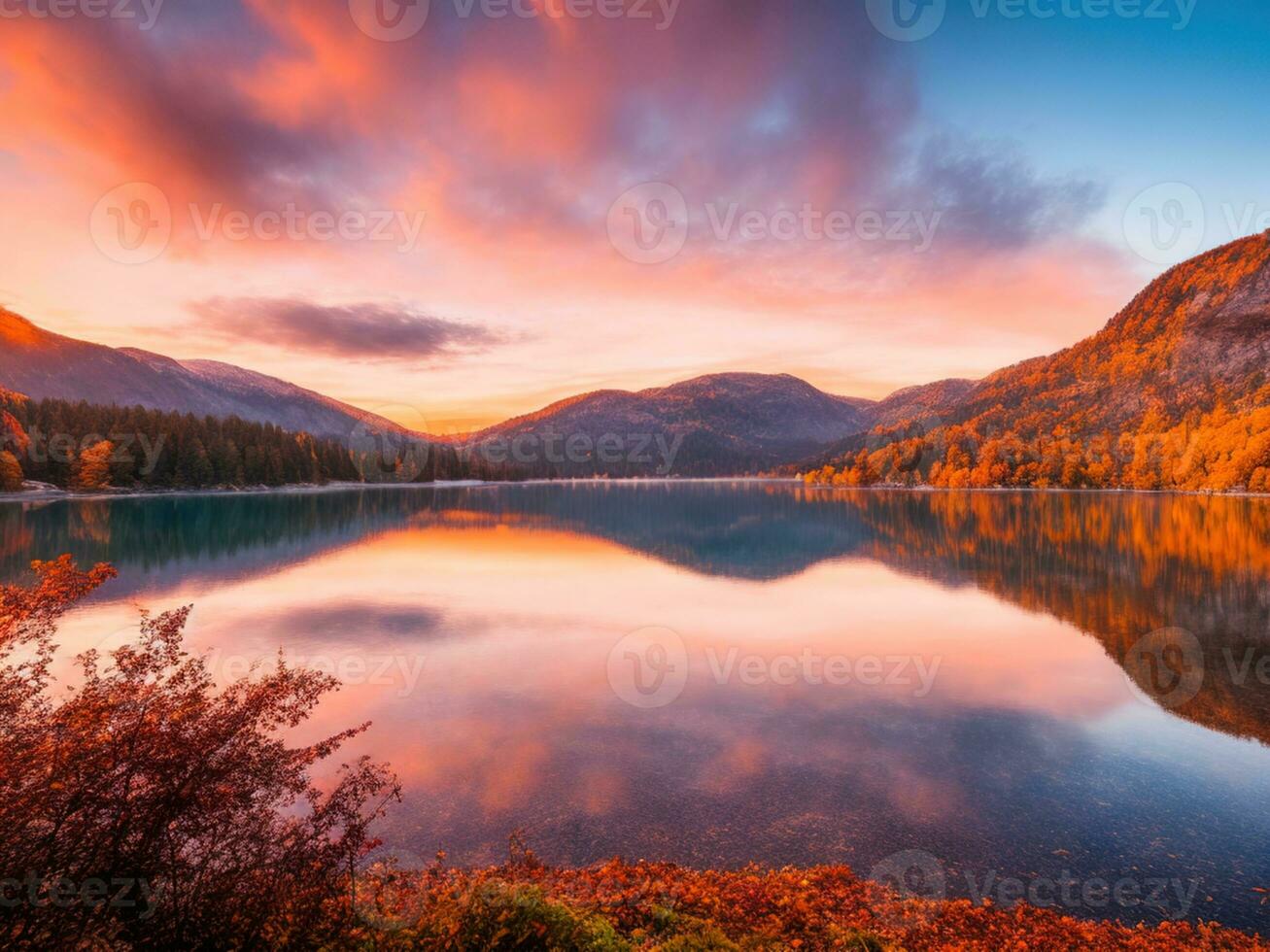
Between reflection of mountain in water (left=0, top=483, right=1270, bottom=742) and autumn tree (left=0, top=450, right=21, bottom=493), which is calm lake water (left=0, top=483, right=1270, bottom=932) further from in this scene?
autumn tree (left=0, top=450, right=21, bottom=493)

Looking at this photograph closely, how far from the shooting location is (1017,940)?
307 inches

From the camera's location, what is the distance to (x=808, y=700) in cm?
1784

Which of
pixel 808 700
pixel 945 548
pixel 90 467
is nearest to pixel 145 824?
pixel 808 700

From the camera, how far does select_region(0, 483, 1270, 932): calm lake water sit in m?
10.6

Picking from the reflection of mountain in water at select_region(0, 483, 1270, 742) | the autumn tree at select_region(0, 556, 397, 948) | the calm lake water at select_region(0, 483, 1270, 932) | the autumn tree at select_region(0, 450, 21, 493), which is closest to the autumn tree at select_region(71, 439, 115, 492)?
the autumn tree at select_region(0, 450, 21, 493)

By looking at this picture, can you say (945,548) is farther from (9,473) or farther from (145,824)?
(9,473)

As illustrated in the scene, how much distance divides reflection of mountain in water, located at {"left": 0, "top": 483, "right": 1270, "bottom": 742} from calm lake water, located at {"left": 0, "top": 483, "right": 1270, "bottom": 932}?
A: 38cm

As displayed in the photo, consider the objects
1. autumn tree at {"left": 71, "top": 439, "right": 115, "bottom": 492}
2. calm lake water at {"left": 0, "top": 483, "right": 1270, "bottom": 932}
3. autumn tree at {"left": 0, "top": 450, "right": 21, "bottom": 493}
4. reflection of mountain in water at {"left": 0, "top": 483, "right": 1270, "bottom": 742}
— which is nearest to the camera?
calm lake water at {"left": 0, "top": 483, "right": 1270, "bottom": 932}

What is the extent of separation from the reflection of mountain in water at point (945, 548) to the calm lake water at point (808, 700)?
383 millimetres

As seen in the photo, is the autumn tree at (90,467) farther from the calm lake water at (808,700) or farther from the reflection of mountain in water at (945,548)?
the calm lake water at (808,700)

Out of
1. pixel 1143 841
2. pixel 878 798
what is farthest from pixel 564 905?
pixel 1143 841

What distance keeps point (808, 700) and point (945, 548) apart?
39.2 meters

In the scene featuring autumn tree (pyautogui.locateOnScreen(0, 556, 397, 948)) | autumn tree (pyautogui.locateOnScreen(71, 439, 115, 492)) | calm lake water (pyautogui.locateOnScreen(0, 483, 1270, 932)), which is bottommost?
calm lake water (pyautogui.locateOnScreen(0, 483, 1270, 932))

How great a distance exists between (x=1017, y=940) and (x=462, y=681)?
624 inches
